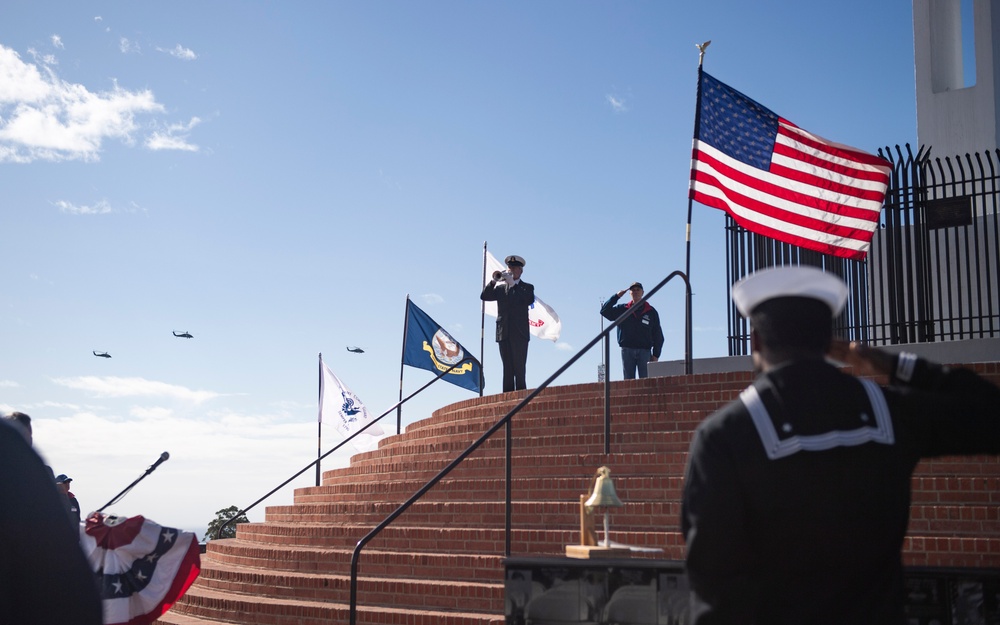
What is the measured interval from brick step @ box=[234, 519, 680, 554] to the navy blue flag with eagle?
17.6 feet

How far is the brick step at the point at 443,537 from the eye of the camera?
7578mm

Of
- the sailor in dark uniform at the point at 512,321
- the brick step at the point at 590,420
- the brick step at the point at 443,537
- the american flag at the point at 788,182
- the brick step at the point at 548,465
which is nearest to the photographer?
the brick step at the point at 443,537

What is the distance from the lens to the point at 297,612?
8133 mm

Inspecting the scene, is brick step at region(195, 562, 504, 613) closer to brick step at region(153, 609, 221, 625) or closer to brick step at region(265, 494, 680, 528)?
brick step at region(153, 609, 221, 625)

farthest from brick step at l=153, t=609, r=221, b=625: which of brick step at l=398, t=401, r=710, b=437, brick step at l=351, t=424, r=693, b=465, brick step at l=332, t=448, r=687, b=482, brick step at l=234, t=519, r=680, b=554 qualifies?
brick step at l=398, t=401, r=710, b=437

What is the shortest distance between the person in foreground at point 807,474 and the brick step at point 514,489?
5.62m

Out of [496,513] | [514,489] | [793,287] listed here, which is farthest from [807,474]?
[514,489]

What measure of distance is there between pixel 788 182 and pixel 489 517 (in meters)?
5.13

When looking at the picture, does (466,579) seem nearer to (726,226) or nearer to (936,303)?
(726,226)

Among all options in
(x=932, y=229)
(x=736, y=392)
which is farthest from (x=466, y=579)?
(x=932, y=229)

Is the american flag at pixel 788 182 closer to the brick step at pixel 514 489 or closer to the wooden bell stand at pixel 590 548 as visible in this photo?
the brick step at pixel 514 489

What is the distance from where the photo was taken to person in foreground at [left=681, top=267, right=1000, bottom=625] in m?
2.12

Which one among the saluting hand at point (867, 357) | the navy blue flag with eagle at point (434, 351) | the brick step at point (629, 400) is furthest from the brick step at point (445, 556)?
the navy blue flag with eagle at point (434, 351)

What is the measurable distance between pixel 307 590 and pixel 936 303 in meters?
8.40
